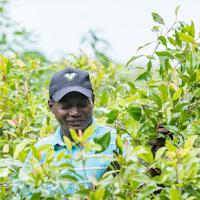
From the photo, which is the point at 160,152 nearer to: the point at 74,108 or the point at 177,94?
the point at 177,94

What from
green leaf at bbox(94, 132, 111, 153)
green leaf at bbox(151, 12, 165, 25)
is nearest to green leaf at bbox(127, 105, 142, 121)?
green leaf at bbox(94, 132, 111, 153)

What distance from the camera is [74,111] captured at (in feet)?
12.9

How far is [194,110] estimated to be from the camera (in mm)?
3535

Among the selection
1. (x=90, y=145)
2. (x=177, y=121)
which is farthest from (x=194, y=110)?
(x=90, y=145)

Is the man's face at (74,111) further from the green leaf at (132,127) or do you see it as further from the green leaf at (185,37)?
the green leaf at (185,37)

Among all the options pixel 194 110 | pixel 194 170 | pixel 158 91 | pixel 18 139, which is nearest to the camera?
pixel 194 170

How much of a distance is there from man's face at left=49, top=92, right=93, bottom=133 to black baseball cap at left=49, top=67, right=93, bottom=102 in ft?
0.08

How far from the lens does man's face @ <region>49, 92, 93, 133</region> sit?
3936 mm

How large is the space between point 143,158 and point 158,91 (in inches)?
29.2

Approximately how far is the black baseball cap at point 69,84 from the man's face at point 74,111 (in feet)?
0.08

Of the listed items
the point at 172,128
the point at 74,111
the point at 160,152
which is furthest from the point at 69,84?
the point at 160,152

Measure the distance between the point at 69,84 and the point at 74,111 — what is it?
6.8 inches

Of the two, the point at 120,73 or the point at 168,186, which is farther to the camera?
the point at 120,73

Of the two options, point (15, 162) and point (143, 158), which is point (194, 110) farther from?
point (15, 162)
